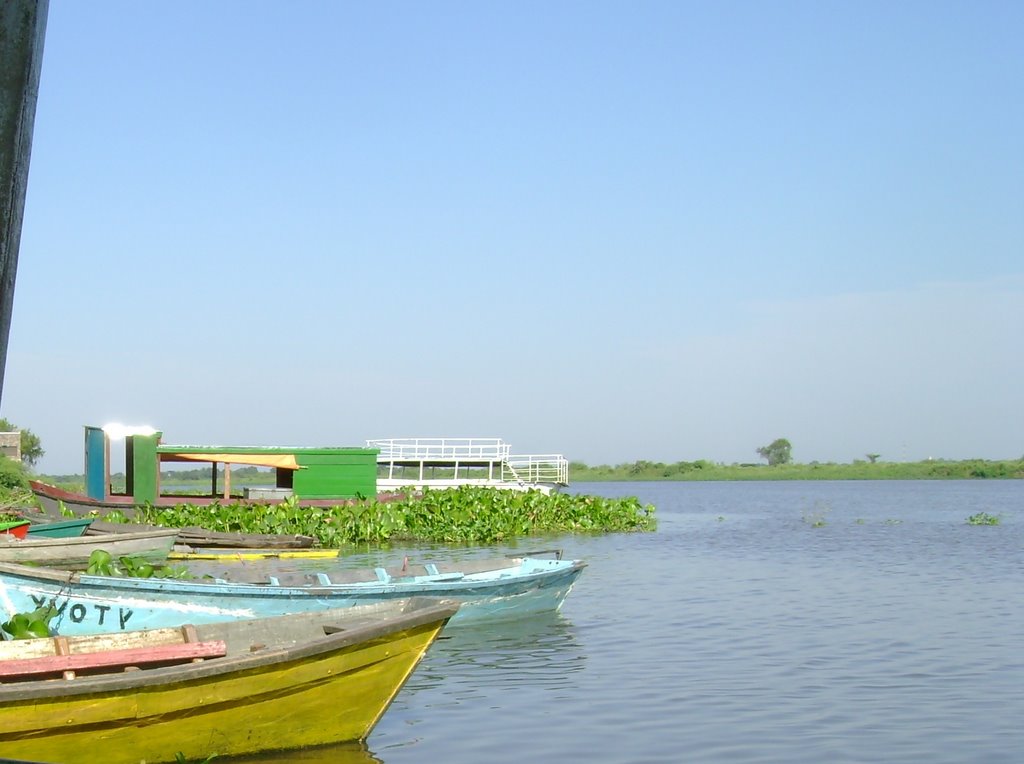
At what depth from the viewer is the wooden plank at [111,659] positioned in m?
7.82

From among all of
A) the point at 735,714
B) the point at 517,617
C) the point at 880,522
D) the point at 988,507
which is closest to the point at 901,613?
the point at 517,617

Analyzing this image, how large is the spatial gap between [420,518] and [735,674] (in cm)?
1760

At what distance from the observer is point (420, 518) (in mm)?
30000

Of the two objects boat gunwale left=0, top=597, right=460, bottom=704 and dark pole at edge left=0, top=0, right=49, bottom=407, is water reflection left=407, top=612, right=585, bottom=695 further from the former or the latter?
dark pole at edge left=0, top=0, right=49, bottom=407

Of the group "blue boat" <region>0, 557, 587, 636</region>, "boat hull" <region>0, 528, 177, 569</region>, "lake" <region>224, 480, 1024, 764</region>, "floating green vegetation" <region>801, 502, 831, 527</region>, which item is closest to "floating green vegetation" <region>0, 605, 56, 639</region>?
"blue boat" <region>0, 557, 587, 636</region>

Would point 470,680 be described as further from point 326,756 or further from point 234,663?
point 234,663

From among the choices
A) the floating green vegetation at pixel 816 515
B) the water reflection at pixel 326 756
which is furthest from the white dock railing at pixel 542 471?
the water reflection at pixel 326 756

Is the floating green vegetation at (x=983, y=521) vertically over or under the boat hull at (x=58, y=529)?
under

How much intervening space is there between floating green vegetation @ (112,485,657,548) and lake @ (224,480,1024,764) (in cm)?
388

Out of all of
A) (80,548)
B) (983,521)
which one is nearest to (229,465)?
(80,548)

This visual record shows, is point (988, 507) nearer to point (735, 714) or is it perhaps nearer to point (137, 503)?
point (137, 503)

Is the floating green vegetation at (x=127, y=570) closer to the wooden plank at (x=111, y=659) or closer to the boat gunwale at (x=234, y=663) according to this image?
the boat gunwale at (x=234, y=663)

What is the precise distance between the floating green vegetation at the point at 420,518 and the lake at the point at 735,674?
12.7ft

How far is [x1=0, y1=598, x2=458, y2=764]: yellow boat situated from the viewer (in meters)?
7.59
